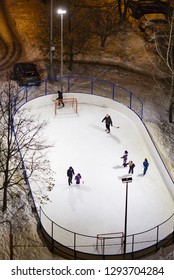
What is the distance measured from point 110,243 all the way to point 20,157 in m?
7.01

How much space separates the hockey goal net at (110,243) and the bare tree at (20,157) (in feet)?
13.6

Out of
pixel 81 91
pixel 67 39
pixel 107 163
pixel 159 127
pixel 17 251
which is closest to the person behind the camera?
pixel 17 251

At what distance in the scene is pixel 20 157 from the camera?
38.9m

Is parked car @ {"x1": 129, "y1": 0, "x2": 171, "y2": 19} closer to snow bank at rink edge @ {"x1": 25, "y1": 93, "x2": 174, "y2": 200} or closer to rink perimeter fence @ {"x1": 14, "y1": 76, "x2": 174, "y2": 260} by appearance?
snow bank at rink edge @ {"x1": 25, "y1": 93, "x2": 174, "y2": 200}

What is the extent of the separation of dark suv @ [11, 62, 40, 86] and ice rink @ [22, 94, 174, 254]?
181 centimetres

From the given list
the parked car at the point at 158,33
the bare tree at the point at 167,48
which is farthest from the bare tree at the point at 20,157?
the parked car at the point at 158,33

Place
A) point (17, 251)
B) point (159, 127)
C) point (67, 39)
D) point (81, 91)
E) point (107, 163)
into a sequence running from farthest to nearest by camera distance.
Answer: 1. point (67, 39)
2. point (81, 91)
3. point (159, 127)
4. point (107, 163)
5. point (17, 251)

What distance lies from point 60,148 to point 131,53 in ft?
42.6

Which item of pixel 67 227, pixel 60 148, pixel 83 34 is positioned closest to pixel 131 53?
Answer: pixel 83 34

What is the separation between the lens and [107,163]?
40.8 meters

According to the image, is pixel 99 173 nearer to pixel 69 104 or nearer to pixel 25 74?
pixel 69 104

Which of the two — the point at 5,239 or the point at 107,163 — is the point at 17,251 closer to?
the point at 5,239

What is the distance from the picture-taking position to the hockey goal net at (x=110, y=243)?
34.8 meters

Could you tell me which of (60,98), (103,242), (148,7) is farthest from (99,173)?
(148,7)
